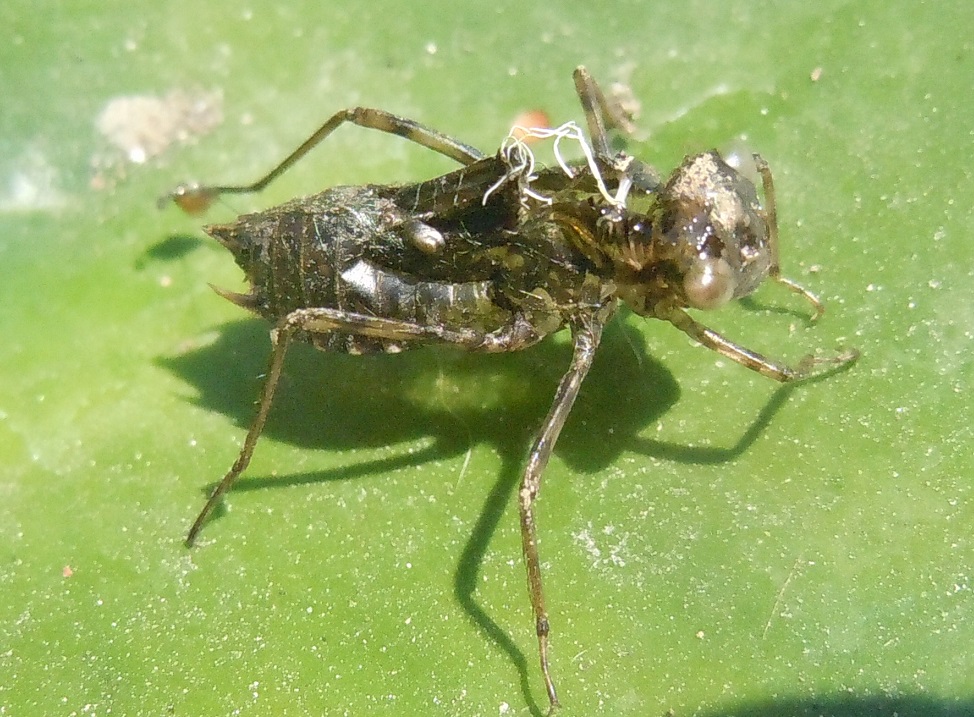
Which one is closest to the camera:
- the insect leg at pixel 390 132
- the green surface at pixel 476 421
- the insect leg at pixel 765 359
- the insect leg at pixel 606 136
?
the green surface at pixel 476 421

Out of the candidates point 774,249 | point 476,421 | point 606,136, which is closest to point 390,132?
point 606,136

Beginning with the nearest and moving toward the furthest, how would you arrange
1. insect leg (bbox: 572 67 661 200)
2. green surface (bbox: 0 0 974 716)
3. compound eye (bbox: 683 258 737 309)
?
green surface (bbox: 0 0 974 716)
compound eye (bbox: 683 258 737 309)
insect leg (bbox: 572 67 661 200)

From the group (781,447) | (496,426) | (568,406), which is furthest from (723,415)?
(496,426)

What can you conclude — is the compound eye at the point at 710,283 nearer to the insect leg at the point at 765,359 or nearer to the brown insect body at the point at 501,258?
the brown insect body at the point at 501,258

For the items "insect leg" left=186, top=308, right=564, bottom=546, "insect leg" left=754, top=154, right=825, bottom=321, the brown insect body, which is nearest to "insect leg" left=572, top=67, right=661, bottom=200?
the brown insect body

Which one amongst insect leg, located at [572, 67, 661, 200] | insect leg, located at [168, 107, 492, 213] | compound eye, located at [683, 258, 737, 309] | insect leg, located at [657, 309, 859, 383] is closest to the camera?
compound eye, located at [683, 258, 737, 309]

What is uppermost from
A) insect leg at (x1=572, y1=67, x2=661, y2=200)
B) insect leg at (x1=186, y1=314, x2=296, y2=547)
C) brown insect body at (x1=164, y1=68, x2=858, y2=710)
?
insect leg at (x1=572, y1=67, x2=661, y2=200)

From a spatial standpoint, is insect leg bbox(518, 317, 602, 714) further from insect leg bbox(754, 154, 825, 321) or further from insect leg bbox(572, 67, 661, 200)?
insect leg bbox(754, 154, 825, 321)

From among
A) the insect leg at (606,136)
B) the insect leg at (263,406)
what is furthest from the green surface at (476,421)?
the insect leg at (606,136)
